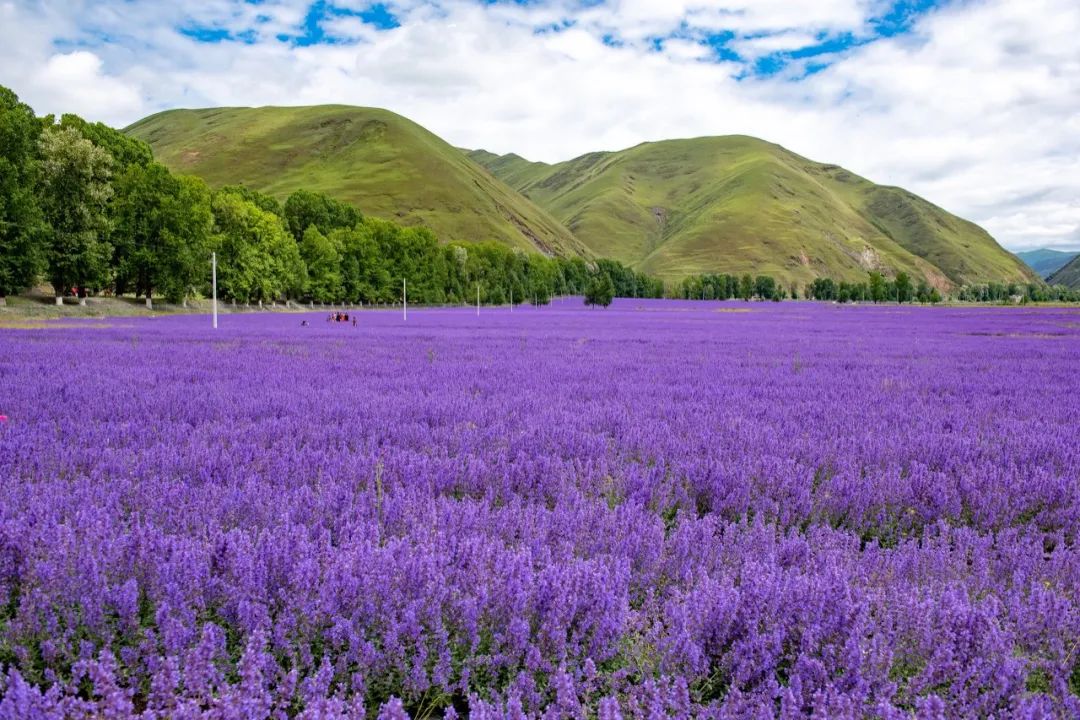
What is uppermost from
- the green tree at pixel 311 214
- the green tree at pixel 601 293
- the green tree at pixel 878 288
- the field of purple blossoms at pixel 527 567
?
the green tree at pixel 311 214

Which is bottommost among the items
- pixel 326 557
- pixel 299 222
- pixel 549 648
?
pixel 549 648

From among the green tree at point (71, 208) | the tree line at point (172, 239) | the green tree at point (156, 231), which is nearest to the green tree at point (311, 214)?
the tree line at point (172, 239)

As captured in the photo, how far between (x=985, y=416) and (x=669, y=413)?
3.62 metres

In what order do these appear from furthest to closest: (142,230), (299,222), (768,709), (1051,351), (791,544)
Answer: (299,222) < (142,230) < (1051,351) < (791,544) < (768,709)

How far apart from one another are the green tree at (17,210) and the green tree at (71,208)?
5.65ft

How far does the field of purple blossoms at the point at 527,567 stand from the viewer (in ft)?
6.77

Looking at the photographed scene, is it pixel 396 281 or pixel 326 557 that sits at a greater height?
pixel 396 281

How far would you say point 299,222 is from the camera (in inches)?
3179

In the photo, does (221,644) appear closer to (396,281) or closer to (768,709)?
(768,709)

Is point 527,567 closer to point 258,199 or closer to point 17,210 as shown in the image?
point 17,210

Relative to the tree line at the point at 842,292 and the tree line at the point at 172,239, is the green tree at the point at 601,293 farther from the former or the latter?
the tree line at the point at 842,292

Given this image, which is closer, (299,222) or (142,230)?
(142,230)

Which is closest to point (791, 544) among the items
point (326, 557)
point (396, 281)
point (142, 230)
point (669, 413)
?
point (326, 557)

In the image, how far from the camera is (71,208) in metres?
41.0
